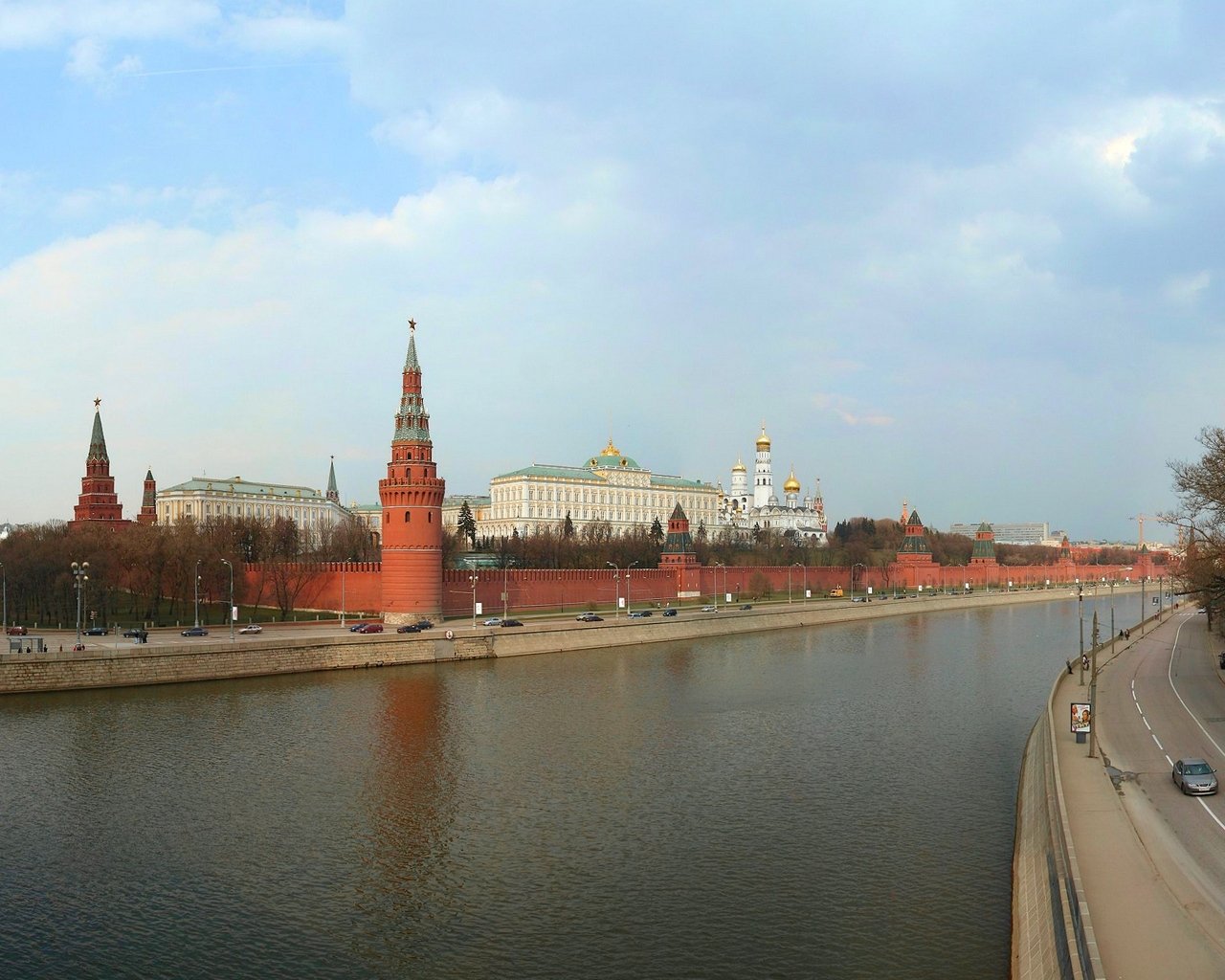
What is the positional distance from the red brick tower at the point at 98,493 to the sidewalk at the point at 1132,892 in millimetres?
57400

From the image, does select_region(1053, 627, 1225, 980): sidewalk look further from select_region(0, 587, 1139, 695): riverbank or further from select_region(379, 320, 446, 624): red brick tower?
select_region(379, 320, 446, 624): red brick tower

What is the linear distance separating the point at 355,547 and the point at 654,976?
210ft

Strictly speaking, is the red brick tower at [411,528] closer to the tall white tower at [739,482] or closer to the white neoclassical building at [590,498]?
the white neoclassical building at [590,498]

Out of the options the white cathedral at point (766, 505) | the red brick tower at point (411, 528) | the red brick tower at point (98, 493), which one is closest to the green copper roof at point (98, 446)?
the red brick tower at point (98, 493)

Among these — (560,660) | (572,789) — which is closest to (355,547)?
(560,660)

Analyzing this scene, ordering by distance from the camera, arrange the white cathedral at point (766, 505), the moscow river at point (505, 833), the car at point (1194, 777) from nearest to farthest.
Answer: the moscow river at point (505, 833), the car at point (1194, 777), the white cathedral at point (766, 505)

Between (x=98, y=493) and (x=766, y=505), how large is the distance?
Answer: 9679 centimetres

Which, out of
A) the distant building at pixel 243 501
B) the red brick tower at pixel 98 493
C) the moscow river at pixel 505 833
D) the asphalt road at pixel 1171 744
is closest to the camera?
the moscow river at pixel 505 833

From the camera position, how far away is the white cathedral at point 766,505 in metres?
143

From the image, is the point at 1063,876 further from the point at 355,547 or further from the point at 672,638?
the point at 355,547

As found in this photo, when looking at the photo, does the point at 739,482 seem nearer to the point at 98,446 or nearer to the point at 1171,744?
the point at 98,446

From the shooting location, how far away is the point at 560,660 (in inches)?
1719

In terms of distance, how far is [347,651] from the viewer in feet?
130

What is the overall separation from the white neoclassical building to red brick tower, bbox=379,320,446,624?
55.6m
